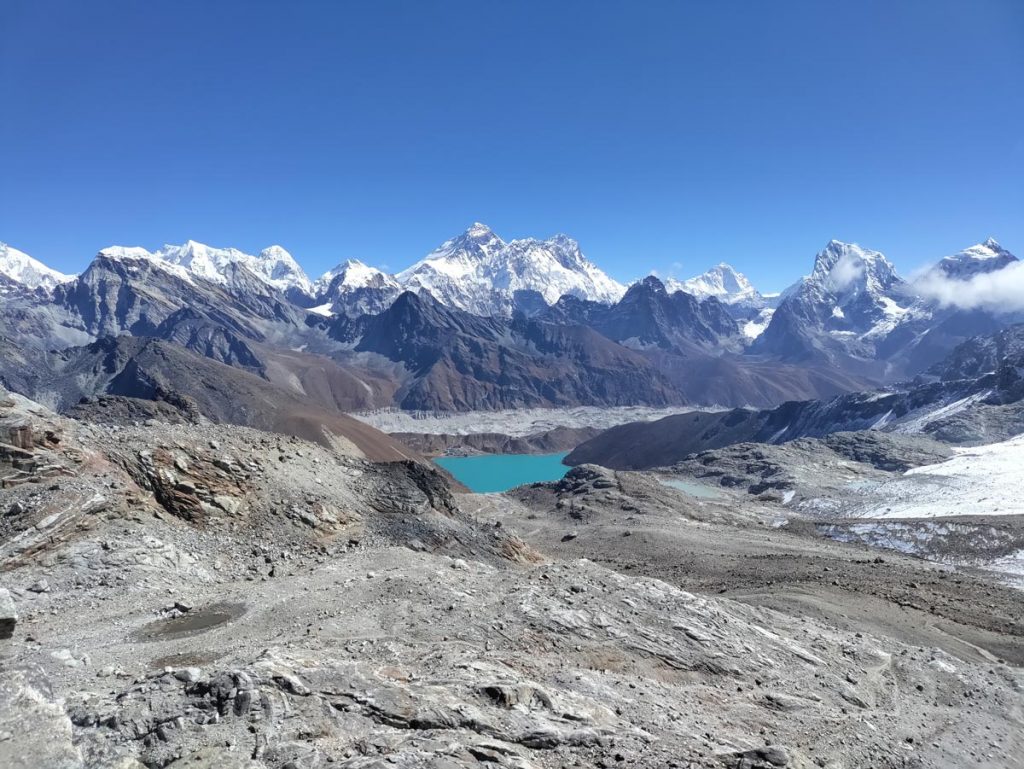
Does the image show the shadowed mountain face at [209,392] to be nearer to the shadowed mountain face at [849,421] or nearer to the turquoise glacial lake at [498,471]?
the turquoise glacial lake at [498,471]

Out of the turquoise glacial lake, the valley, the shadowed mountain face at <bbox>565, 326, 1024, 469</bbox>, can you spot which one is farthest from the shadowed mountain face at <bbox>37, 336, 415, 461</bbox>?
the valley

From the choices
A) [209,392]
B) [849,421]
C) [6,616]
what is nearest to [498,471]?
[209,392]

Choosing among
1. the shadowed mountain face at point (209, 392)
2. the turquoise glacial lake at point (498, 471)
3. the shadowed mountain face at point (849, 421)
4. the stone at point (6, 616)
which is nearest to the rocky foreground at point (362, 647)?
the stone at point (6, 616)

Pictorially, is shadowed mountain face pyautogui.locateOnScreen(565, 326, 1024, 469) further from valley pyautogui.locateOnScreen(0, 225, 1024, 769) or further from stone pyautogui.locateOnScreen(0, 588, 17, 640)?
stone pyautogui.locateOnScreen(0, 588, 17, 640)

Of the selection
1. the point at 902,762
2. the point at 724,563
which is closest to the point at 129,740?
the point at 902,762

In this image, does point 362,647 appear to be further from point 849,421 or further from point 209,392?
point 209,392

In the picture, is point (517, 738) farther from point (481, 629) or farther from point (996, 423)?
point (996, 423)
